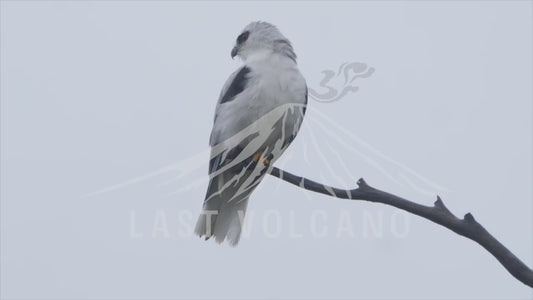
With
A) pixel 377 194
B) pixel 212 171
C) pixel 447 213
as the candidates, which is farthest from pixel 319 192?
pixel 212 171

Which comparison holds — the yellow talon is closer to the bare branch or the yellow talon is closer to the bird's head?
the bird's head

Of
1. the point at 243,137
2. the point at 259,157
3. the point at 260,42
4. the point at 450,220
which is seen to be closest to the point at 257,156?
the point at 259,157

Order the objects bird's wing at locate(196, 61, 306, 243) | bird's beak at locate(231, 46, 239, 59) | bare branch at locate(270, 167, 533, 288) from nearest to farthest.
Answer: bare branch at locate(270, 167, 533, 288)
bird's wing at locate(196, 61, 306, 243)
bird's beak at locate(231, 46, 239, 59)

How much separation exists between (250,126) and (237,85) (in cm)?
37

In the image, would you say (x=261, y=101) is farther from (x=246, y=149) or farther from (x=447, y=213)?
(x=447, y=213)

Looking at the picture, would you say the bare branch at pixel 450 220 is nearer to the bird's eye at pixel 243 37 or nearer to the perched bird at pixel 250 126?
the perched bird at pixel 250 126

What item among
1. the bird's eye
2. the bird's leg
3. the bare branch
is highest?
the bird's eye

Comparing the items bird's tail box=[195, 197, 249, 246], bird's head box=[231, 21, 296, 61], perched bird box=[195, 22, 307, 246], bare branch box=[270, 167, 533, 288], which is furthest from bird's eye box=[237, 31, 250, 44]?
bare branch box=[270, 167, 533, 288]

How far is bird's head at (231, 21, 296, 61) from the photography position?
6.38 metres

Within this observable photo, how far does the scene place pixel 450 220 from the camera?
3656 millimetres

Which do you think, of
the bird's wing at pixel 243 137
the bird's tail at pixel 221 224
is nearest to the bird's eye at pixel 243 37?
the bird's wing at pixel 243 137

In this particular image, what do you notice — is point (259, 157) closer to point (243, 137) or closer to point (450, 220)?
point (243, 137)

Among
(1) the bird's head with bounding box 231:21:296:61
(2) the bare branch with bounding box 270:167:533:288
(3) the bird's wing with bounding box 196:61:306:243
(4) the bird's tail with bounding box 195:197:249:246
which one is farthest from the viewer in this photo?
(1) the bird's head with bounding box 231:21:296:61

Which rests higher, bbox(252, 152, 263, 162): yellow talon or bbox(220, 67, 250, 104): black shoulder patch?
bbox(220, 67, 250, 104): black shoulder patch
